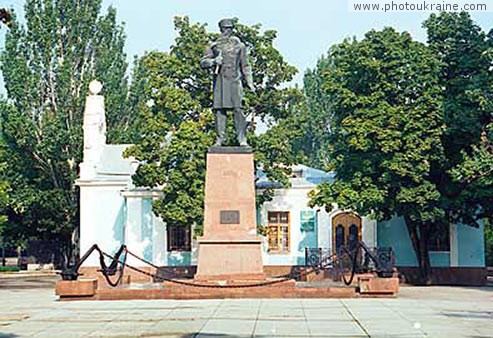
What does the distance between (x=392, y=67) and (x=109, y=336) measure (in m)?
17.7

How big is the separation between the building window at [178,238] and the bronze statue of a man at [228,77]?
40.8ft

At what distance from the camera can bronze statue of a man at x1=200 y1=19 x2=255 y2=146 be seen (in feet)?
61.8

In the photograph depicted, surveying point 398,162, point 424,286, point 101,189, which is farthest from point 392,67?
point 101,189

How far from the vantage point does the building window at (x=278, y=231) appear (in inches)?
1208

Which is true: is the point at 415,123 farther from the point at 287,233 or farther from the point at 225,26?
the point at 225,26

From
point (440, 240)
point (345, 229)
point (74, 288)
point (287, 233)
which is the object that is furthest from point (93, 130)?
point (74, 288)

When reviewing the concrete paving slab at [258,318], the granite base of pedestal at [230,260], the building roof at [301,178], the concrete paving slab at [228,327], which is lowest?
the concrete paving slab at [258,318]

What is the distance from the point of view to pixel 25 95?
130 ft

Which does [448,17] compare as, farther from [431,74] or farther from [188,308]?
[188,308]

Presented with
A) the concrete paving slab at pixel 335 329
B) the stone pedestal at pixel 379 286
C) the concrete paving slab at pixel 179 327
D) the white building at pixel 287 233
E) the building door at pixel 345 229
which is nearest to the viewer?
the concrete paving slab at pixel 335 329

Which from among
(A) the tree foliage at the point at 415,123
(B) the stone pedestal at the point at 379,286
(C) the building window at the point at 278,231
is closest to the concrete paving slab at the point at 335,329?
(B) the stone pedestal at the point at 379,286

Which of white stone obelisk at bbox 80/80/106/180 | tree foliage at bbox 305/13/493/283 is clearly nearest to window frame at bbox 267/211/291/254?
tree foliage at bbox 305/13/493/283

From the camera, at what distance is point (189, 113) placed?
96.7 feet

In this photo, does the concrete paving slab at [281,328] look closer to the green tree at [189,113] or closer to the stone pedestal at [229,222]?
the stone pedestal at [229,222]
